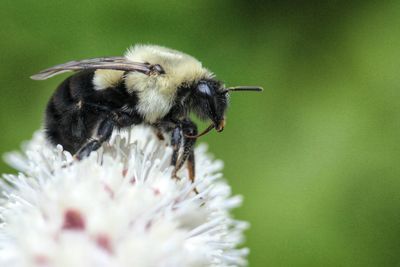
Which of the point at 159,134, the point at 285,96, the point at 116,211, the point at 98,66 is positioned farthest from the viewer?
the point at 285,96

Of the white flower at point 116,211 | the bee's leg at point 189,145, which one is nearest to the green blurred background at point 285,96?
the white flower at point 116,211

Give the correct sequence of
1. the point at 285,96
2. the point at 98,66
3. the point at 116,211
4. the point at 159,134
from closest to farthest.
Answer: the point at 116,211, the point at 98,66, the point at 159,134, the point at 285,96

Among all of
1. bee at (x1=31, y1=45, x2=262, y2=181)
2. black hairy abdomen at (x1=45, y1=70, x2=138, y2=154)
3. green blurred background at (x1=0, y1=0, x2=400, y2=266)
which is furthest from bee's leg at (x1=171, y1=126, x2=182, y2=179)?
green blurred background at (x1=0, y1=0, x2=400, y2=266)

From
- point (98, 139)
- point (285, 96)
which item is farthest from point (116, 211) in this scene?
point (285, 96)

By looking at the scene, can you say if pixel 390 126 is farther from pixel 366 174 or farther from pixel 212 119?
pixel 212 119

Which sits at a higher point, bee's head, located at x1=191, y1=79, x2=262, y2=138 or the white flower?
bee's head, located at x1=191, y1=79, x2=262, y2=138

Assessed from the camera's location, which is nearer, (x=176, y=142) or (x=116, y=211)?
(x=116, y=211)

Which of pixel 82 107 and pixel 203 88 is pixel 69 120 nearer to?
pixel 82 107

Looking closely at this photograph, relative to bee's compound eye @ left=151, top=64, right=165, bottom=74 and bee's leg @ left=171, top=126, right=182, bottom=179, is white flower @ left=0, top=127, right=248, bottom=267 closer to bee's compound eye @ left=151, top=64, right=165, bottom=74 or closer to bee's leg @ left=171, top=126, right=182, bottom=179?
bee's leg @ left=171, top=126, right=182, bottom=179
